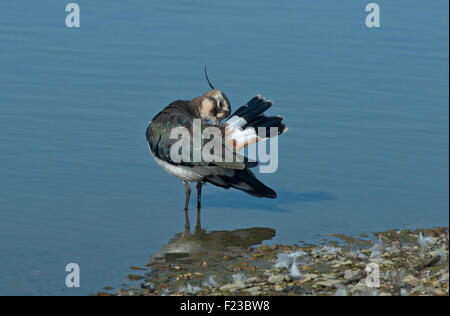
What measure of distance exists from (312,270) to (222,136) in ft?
8.84

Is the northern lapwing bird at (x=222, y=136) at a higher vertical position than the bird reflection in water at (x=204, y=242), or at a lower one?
higher

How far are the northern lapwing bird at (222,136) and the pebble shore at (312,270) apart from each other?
42.0 inches

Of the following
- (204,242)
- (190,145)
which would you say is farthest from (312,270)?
(190,145)

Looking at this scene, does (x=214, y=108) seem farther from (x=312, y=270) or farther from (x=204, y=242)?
(x=312, y=270)

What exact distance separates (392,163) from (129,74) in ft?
17.9

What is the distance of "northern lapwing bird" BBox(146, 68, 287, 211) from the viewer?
10.8m

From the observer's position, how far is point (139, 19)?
1884 cm

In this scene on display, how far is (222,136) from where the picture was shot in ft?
35.9

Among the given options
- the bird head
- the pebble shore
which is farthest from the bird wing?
the pebble shore

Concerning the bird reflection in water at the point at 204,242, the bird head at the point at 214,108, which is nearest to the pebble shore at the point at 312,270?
the bird reflection in water at the point at 204,242

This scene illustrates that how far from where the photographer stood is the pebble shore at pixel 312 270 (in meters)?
8.06

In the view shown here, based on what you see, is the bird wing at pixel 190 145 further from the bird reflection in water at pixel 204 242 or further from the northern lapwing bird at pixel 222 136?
the bird reflection in water at pixel 204 242

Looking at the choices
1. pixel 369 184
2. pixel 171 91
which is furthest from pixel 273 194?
pixel 171 91
